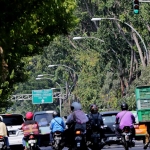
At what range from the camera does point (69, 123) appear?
2598cm

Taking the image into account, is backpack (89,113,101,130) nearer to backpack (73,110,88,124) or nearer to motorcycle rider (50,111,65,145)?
backpack (73,110,88,124)

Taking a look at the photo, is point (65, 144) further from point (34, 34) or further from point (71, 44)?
point (71, 44)

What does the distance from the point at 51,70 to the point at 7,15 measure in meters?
94.5

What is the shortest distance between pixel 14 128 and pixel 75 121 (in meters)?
12.5

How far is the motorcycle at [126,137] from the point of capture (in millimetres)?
29638

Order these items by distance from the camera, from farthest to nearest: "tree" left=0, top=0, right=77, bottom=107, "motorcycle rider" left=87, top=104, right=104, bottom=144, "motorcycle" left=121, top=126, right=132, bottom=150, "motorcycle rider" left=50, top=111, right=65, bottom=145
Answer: "motorcycle rider" left=50, top=111, right=65, bottom=145 < "motorcycle" left=121, top=126, right=132, bottom=150 < "motorcycle rider" left=87, top=104, right=104, bottom=144 < "tree" left=0, top=0, right=77, bottom=107

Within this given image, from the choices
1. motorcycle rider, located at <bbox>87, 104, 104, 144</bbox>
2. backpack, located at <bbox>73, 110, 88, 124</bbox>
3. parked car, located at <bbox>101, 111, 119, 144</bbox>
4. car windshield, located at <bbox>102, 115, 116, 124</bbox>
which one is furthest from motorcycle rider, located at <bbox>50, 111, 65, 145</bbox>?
backpack, located at <bbox>73, 110, 88, 124</bbox>

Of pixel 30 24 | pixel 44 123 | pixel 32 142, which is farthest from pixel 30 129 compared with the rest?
pixel 44 123

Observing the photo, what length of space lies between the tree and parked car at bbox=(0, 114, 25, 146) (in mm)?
2244

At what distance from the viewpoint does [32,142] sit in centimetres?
2848

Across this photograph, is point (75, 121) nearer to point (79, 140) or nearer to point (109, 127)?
point (79, 140)

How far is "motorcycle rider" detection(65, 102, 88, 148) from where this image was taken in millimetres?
25859

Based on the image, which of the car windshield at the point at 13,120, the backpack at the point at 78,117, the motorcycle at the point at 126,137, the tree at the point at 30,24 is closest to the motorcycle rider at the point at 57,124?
the tree at the point at 30,24

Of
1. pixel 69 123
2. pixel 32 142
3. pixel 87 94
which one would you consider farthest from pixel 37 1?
pixel 87 94
